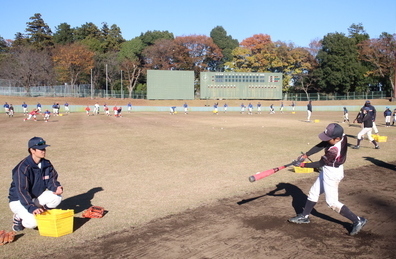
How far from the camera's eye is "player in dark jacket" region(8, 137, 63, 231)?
554 cm

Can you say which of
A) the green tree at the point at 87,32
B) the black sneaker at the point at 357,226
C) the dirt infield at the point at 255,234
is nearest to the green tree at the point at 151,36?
the green tree at the point at 87,32

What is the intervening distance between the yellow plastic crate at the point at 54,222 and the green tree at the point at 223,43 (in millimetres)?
78835

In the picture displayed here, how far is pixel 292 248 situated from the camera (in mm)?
5293

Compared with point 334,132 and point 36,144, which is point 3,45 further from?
point 334,132

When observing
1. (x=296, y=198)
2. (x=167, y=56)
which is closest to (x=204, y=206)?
(x=296, y=198)

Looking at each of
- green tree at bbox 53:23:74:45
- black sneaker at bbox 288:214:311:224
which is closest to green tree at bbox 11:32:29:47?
green tree at bbox 53:23:74:45

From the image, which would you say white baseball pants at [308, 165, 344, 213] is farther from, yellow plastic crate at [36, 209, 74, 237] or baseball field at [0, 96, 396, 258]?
yellow plastic crate at [36, 209, 74, 237]

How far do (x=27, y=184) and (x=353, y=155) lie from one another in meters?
12.7

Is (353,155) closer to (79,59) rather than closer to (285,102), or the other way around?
(285,102)

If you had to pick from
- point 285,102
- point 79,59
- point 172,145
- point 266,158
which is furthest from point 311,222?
point 79,59

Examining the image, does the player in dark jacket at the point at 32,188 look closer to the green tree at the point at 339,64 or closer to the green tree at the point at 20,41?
the green tree at the point at 339,64

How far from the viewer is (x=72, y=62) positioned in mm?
65562

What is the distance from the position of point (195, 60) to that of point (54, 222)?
242 ft

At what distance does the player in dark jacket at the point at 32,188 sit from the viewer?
5535 mm
